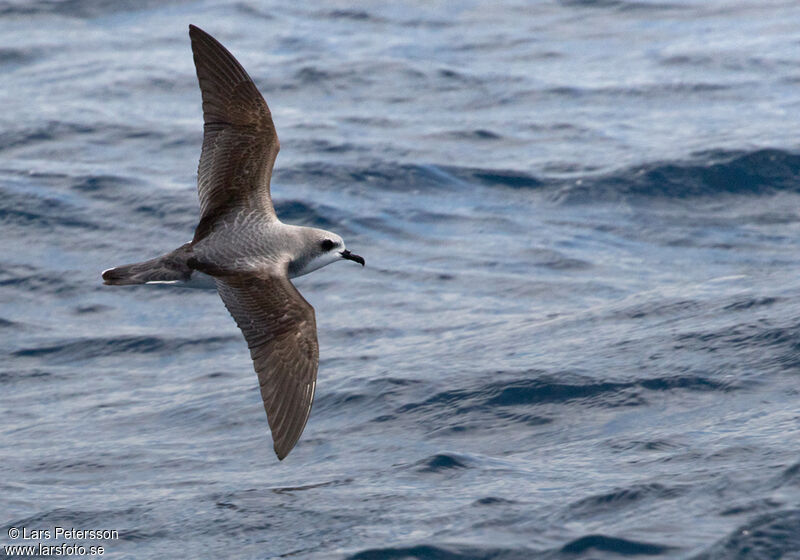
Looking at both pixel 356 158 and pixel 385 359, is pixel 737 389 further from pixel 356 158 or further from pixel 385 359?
pixel 356 158

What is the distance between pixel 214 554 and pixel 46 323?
204 inches

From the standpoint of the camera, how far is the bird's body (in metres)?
8.26

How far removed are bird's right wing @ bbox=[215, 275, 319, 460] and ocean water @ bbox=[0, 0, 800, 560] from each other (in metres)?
0.69

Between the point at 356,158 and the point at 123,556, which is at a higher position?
the point at 356,158

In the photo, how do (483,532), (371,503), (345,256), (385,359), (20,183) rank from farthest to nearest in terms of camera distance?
(20,183), (385,359), (345,256), (371,503), (483,532)

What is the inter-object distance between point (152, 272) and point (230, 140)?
4.64ft

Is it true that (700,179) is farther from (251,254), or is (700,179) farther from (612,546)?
(612,546)

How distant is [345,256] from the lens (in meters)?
9.20

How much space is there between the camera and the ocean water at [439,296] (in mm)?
7824

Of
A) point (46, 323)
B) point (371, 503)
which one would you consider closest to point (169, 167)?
point (46, 323)

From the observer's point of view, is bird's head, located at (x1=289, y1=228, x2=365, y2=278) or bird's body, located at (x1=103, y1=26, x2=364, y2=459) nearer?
bird's body, located at (x1=103, y1=26, x2=364, y2=459)

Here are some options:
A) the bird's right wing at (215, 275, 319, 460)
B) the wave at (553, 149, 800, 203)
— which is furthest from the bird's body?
the wave at (553, 149, 800, 203)

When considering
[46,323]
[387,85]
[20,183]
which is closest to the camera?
[46,323]

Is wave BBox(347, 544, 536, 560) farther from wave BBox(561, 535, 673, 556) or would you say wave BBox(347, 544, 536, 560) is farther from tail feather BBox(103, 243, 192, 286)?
tail feather BBox(103, 243, 192, 286)
